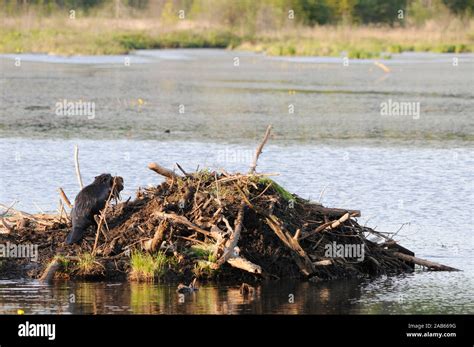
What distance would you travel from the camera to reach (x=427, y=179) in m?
21.6

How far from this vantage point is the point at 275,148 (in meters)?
25.7

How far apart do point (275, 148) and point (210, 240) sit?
13308mm

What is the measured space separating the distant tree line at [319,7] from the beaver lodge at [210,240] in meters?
66.2

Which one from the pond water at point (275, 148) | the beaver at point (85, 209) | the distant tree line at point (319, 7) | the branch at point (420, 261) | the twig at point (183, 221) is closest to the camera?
the pond water at point (275, 148)

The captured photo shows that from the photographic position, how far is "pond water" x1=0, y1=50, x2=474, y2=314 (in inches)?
480

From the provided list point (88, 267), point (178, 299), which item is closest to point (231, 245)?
point (178, 299)

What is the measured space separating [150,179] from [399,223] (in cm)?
502

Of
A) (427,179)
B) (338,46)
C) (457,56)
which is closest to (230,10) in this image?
(338,46)

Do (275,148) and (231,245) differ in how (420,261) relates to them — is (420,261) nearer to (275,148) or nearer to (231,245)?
(231,245)

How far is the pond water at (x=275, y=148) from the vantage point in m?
12.2

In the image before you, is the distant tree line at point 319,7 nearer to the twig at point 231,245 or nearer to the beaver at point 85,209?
the beaver at point 85,209

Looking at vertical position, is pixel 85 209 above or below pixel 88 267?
above

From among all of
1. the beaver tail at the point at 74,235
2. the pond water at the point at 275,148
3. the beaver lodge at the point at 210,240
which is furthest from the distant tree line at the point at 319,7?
the beaver tail at the point at 74,235

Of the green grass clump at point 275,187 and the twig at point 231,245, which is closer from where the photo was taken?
the twig at point 231,245
